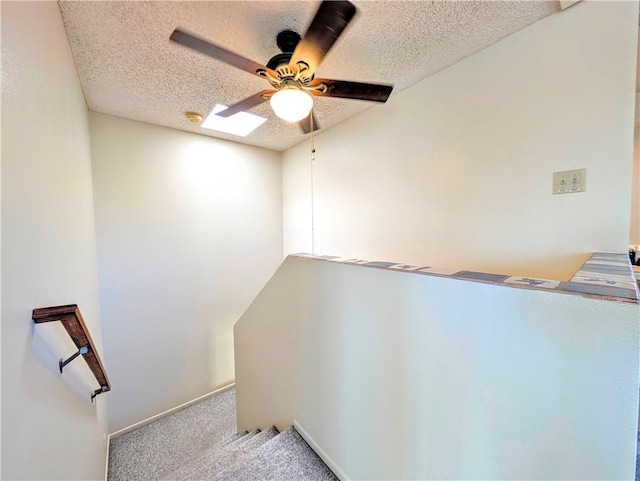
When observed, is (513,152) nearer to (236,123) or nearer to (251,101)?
(251,101)

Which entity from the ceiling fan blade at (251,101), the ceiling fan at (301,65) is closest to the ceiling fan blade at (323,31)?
the ceiling fan at (301,65)

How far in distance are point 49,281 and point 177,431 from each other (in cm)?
239

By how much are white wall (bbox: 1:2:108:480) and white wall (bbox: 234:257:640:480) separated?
3.45 ft

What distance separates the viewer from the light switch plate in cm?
133

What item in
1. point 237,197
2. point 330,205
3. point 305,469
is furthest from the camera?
point 237,197

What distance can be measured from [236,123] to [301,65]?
5.82 feet

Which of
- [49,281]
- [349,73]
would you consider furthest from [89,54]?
[349,73]

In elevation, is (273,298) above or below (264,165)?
below

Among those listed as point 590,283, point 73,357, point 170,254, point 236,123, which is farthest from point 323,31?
point 170,254

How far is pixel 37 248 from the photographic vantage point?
0.87 m

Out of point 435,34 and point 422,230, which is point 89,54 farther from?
point 422,230

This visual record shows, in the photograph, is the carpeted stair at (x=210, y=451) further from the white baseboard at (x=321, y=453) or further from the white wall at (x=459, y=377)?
the white wall at (x=459, y=377)

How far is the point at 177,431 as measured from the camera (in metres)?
2.53

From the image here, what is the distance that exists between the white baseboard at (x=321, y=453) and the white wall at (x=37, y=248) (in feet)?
3.48
